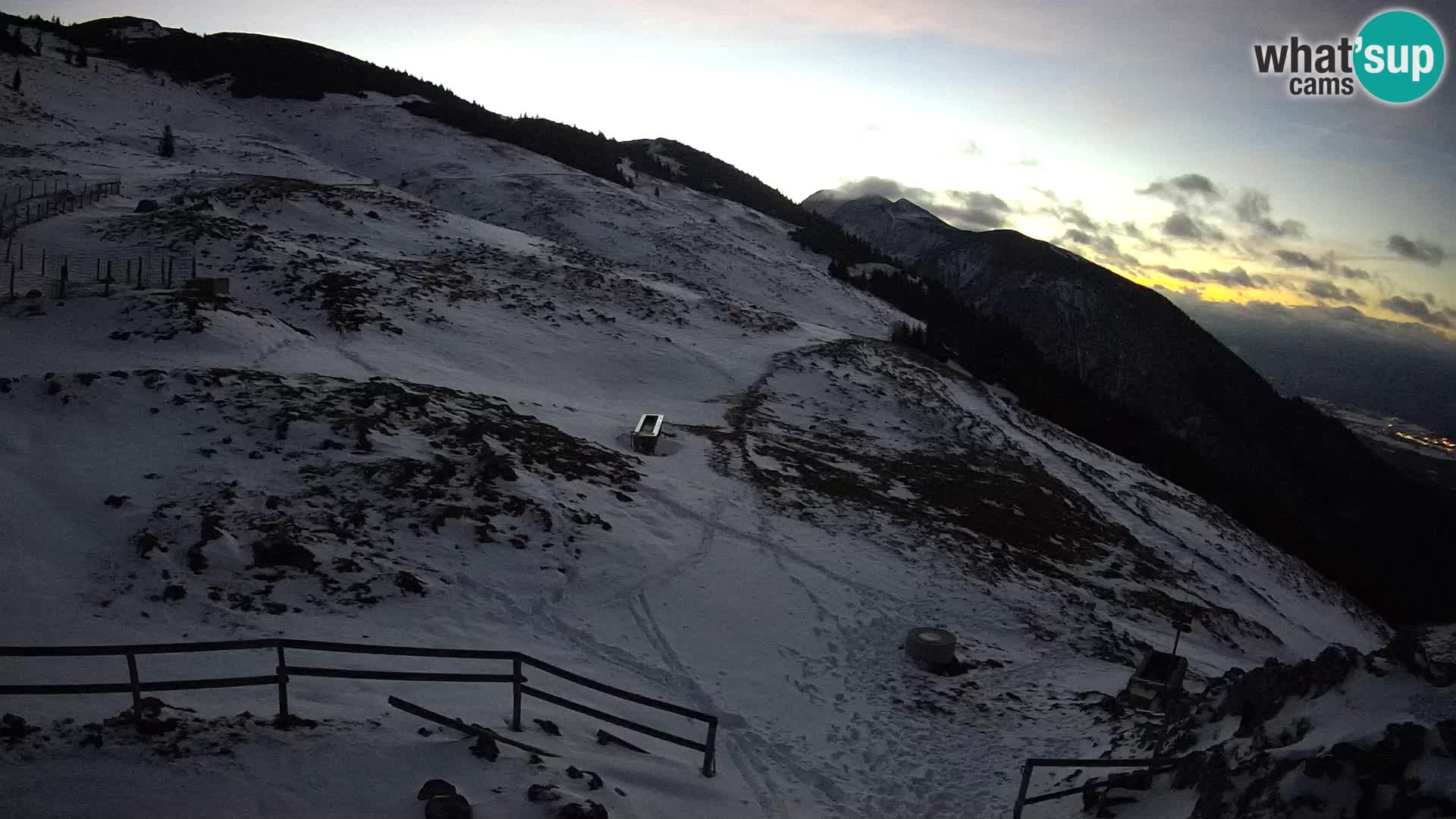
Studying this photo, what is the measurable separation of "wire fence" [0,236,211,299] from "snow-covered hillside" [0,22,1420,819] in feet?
1.16

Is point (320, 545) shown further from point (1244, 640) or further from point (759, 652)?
point (1244, 640)

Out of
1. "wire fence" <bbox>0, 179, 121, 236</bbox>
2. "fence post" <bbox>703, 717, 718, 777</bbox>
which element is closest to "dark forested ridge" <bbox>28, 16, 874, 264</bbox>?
"wire fence" <bbox>0, 179, 121, 236</bbox>

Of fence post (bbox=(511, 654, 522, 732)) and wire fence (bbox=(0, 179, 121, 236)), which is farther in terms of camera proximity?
wire fence (bbox=(0, 179, 121, 236))

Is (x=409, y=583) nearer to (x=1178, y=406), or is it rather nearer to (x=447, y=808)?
(x=447, y=808)

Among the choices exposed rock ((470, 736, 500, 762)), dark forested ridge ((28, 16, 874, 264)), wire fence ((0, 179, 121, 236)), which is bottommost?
exposed rock ((470, 736, 500, 762))

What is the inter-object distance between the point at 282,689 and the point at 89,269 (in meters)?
26.5

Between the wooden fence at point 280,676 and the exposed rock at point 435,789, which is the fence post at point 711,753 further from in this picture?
the exposed rock at point 435,789

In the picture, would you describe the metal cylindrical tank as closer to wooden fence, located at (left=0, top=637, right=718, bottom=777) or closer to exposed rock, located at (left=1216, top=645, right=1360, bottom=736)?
exposed rock, located at (left=1216, top=645, right=1360, bottom=736)

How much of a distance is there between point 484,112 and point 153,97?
31.6 meters

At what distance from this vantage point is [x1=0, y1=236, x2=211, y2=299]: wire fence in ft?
72.9

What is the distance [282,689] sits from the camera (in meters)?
7.83

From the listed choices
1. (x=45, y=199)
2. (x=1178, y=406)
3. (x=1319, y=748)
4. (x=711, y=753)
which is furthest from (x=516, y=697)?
(x=1178, y=406)

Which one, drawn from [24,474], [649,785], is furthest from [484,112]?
[649,785]

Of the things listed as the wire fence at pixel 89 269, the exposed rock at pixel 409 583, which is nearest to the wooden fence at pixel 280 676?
the exposed rock at pixel 409 583
